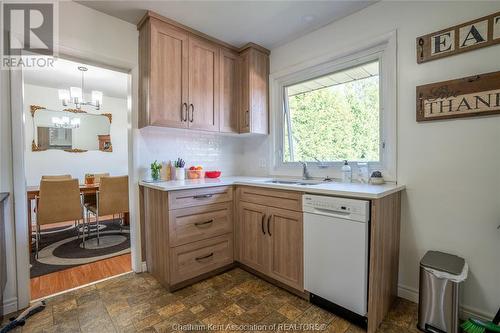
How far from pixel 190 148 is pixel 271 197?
1247mm

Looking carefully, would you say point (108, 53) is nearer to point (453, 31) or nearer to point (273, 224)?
point (273, 224)

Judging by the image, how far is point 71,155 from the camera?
14.7 ft

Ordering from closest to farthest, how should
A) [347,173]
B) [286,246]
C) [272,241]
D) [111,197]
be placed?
[286,246] < [272,241] < [347,173] < [111,197]

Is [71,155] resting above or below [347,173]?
above

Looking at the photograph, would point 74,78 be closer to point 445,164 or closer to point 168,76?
point 168,76

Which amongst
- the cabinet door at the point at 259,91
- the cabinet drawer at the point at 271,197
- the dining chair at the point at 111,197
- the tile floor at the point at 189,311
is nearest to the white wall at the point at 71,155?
the dining chair at the point at 111,197

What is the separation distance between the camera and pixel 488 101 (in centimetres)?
149

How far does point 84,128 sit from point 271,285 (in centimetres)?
462

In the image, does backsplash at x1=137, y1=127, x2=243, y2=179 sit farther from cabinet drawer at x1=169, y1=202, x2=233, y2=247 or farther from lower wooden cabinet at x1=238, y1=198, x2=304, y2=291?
lower wooden cabinet at x1=238, y1=198, x2=304, y2=291

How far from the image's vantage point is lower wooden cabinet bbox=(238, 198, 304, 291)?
188 cm

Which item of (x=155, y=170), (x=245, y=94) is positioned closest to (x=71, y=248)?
(x=155, y=170)

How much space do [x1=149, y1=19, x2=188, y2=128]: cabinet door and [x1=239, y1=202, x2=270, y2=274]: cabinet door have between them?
1086mm

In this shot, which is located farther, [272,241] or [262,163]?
[262,163]

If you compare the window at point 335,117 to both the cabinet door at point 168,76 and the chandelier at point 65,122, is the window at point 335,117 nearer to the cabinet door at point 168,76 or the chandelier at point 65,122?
the cabinet door at point 168,76
